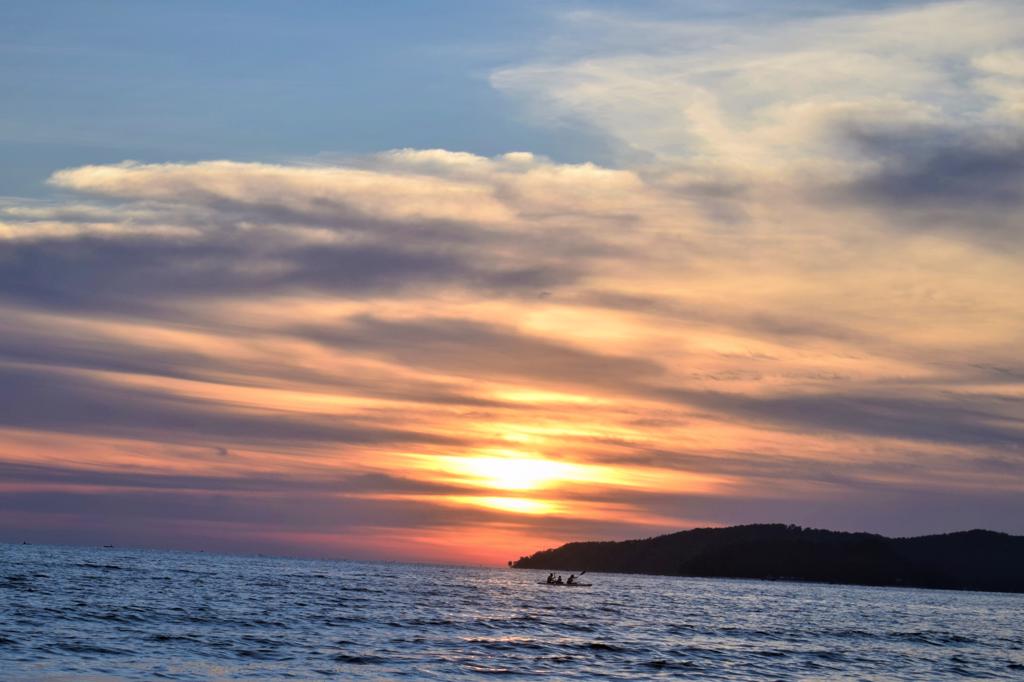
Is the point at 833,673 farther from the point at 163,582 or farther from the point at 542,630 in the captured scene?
the point at 163,582

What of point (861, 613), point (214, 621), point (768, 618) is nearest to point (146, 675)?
point (214, 621)

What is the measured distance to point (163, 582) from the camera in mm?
114688

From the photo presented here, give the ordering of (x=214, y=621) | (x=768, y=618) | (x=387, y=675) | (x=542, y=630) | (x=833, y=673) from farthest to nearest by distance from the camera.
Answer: (x=768, y=618) → (x=542, y=630) → (x=214, y=621) → (x=833, y=673) → (x=387, y=675)

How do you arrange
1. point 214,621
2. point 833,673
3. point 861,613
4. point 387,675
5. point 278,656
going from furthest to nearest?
point 861,613 < point 214,621 < point 833,673 < point 278,656 < point 387,675

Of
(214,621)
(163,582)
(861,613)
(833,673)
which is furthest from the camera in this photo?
(861,613)

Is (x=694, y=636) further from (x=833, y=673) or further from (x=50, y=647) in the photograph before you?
(x=50, y=647)

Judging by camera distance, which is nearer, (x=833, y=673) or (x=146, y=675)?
(x=146, y=675)

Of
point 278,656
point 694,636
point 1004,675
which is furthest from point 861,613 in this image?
point 278,656

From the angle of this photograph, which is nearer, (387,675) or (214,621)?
(387,675)

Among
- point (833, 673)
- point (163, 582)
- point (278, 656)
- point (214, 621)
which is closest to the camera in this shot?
point (278, 656)

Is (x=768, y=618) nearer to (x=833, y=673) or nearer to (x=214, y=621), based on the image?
(x=833, y=673)

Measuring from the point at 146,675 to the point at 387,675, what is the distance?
9510 millimetres

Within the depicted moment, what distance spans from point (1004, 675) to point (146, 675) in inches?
1735

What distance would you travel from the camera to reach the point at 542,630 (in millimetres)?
73188
